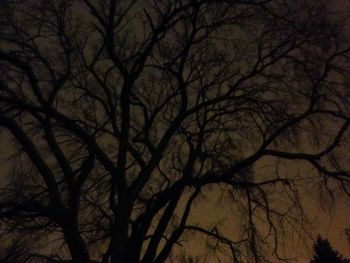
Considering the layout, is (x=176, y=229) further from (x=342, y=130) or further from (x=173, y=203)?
(x=342, y=130)

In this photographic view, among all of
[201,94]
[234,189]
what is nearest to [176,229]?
[234,189]

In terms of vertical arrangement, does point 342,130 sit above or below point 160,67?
below

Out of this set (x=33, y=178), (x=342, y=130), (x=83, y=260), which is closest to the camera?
(x=342, y=130)

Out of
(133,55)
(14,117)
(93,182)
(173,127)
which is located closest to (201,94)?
(173,127)

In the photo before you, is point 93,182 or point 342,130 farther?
point 93,182

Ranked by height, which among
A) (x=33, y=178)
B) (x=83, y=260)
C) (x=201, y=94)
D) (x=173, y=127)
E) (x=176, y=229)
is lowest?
(x=83, y=260)

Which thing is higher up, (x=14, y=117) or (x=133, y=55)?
(x=133, y=55)

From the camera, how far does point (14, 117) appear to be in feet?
41.7

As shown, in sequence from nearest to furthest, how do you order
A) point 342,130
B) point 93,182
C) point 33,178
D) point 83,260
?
point 342,130
point 83,260
point 33,178
point 93,182

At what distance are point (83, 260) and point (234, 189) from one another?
390 centimetres

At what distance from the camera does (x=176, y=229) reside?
43.0ft

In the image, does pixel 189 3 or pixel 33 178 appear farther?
pixel 33 178

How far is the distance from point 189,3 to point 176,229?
5.55 metres

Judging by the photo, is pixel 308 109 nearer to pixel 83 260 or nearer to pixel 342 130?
pixel 342 130
